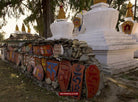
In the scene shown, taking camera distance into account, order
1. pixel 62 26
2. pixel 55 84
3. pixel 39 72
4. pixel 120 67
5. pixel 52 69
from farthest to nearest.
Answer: pixel 62 26 < pixel 120 67 < pixel 39 72 < pixel 52 69 < pixel 55 84

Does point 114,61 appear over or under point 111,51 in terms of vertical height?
under

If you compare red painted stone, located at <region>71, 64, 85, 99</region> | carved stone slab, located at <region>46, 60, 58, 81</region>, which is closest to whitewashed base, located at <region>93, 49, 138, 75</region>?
red painted stone, located at <region>71, 64, 85, 99</region>

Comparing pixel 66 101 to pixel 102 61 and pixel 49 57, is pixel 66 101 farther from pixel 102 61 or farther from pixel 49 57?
pixel 102 61

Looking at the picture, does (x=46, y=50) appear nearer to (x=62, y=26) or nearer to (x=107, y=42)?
(x=107, y=42)

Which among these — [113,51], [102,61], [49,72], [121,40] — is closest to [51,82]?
[49,72]

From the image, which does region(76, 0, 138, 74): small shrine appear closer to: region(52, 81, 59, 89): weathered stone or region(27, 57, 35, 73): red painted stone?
region(52, 81, 59, 89): weathered stone

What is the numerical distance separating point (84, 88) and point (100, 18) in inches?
132

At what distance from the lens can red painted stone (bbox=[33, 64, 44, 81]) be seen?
11.8 feet

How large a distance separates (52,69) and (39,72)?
793 mm

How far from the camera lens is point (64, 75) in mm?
2799

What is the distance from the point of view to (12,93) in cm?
304

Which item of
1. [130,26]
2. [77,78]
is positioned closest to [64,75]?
[77,78]

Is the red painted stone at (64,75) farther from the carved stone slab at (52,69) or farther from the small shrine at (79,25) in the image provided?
the small shrine at (79,25)

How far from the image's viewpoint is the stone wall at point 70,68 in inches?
96.3
